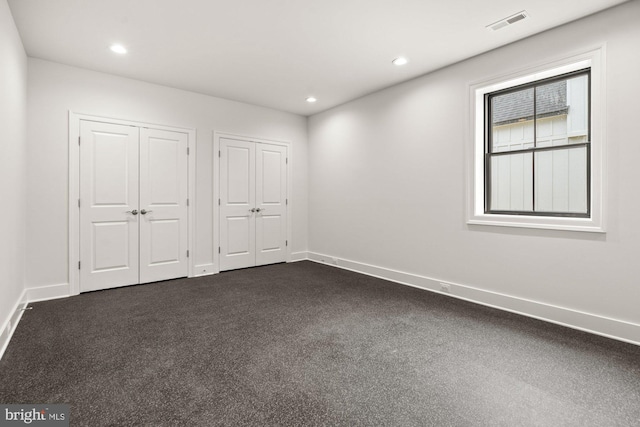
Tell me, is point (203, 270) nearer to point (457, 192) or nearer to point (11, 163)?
point (11, 163)

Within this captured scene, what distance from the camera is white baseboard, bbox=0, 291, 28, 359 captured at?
7.72 feet

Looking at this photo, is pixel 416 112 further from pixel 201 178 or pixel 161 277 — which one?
pixel 161 277

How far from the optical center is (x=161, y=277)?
4.39m

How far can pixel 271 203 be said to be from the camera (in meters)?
5.52

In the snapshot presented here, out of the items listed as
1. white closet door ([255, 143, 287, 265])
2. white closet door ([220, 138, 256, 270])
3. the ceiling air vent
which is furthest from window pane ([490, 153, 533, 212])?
white closet door ([220, 138, 256, 270])

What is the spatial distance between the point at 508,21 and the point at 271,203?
404 cm

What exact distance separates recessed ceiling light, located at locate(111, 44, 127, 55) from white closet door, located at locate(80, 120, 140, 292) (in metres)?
1.00

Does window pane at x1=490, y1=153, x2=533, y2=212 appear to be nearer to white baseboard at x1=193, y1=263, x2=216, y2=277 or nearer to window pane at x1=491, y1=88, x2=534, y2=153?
window pane at x1=491, y1=88, x2=534, y2=153

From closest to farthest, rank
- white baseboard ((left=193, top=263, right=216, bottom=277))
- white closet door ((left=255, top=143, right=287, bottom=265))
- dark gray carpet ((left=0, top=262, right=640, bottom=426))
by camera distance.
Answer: dark gray carpet ((left=0, top=262, right=640, bottom=426)), white baseboard ((left=193, top=263, right=216, bottom=277)), white closet door ((left=255, top=143, right=287, bottom=265))

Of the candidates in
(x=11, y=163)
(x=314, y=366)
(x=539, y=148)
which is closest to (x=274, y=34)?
(x=11, y=163)

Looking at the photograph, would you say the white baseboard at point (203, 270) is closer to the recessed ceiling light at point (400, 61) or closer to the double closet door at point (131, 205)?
the double closet door at point (131, 205)

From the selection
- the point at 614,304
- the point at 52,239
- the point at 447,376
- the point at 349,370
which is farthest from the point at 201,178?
the point at 614,304

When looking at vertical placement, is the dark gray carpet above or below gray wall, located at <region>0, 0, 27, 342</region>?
below

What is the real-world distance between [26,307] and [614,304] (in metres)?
5.60
